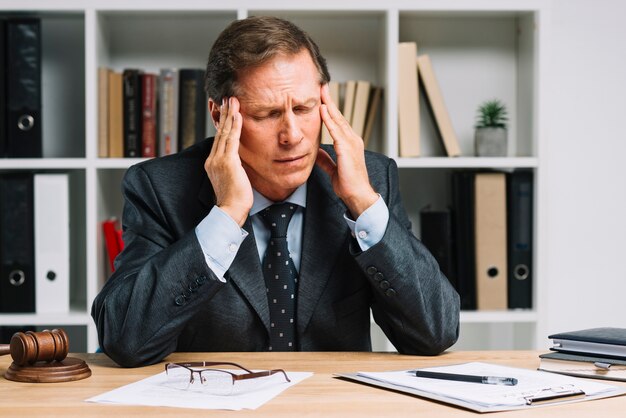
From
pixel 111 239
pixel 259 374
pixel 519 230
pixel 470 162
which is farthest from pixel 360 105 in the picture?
pixel 259 374

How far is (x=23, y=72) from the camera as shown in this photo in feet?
8.79

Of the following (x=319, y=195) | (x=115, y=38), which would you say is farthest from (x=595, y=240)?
(x=115, y=38)

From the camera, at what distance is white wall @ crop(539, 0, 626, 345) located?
308 cm

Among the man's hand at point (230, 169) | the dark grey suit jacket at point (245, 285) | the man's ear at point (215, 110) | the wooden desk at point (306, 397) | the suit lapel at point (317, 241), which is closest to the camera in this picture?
the wooden desk at point (306, 397)

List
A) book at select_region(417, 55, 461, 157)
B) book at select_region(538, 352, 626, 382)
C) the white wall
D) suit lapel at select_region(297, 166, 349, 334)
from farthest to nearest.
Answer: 1. the white wall
2. book at select_region(417, 55, 461, 157)
3. suit lapel at select_region(297, 166, 349, 334)
4. book at select_region(538, 352, 626, 382)

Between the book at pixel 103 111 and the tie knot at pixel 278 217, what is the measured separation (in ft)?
3.29

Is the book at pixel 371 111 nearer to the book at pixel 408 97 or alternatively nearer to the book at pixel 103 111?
the book at pixel 408 97

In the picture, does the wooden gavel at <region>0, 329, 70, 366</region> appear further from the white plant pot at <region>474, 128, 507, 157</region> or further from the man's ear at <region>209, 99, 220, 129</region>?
the white plant pot at <region>474, 128, 507, 157</region>

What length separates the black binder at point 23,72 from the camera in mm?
2674

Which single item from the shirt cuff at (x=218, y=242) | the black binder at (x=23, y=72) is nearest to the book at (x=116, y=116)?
the black binder at (x=23, y=72)

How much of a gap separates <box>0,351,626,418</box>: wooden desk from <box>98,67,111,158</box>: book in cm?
124

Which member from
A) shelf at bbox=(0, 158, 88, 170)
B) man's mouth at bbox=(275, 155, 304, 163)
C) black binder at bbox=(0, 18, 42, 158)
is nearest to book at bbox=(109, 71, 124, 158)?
shelf at bbox=(0, 158, 88, 170)

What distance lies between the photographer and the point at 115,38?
2973 millimetres

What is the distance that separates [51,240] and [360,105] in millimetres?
1030
